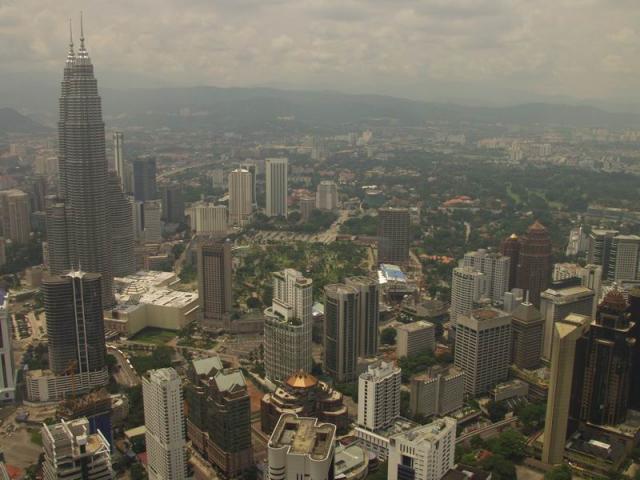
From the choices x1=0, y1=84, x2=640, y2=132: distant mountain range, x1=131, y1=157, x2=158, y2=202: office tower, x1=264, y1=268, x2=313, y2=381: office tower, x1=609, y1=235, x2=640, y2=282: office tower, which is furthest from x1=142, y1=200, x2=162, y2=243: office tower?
x1=609, y1=235, x2=640, y2=282: office tower

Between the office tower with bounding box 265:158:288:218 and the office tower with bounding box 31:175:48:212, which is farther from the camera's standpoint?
the office tower with bounding box 265:158:288:218

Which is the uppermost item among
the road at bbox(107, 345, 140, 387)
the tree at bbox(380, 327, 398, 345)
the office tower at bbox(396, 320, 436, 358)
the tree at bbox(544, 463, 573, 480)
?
the office tower at bbox(396, 320, 436, 358)

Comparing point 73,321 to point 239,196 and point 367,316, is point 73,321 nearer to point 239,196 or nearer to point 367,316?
point 367,316

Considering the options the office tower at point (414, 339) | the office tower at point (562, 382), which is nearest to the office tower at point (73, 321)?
the office tower at point (414, 339)

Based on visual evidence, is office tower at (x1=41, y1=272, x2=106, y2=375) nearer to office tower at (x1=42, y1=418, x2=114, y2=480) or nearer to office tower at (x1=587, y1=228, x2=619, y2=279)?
office tower at (x1=42, y1=418, x2=114, y2=480)

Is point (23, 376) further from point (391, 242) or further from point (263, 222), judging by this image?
point (263, 222)

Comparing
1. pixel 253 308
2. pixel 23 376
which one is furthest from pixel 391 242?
pixel 23 376
